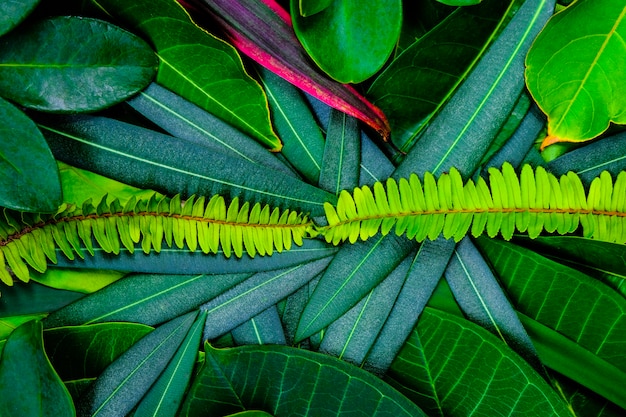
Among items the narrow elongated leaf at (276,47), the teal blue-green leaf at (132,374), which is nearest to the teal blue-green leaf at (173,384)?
the teal blue-green leaf at (132,374)

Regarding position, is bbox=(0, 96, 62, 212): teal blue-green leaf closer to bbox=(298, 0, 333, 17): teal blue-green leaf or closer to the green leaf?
bbox=(298, 0, 333, 17): teal blue-green leaf

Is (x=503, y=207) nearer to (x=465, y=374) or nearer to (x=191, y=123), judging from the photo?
(x=465, y=374)

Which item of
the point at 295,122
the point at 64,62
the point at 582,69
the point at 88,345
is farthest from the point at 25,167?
the point at 582,69

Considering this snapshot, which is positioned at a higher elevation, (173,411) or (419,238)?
(419,238)

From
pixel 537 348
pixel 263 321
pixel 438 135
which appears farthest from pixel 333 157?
pixel 537 348

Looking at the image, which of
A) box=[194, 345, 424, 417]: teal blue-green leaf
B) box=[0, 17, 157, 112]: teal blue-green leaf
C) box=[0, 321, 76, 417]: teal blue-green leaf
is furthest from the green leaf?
box=[0, 321, 76, 417]: teal blue-green leaf

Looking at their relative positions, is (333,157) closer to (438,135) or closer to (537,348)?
(438,135)
